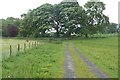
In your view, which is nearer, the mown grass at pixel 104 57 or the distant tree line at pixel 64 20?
the mown grass at pixel 104 57

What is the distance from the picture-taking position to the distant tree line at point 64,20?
101 meters

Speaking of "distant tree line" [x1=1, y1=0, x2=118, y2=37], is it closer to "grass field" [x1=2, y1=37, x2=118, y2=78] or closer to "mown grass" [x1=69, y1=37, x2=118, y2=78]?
"mown grass" [x1=69, y1=37, x2=118, y2=78]

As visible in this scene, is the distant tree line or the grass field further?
the distant tree line

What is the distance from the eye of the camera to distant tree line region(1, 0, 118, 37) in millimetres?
101312

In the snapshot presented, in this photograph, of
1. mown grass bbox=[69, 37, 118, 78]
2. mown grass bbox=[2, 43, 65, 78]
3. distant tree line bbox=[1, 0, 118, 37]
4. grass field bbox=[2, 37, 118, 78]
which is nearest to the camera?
mown grass bbox=[2, 43, 65, 78]

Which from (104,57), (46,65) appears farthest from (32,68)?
(104,57)

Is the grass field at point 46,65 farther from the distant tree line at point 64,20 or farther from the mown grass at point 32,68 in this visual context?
the distant tree line at point 64,20

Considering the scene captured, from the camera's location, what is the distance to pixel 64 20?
10362cm

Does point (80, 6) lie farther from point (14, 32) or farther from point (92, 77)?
point (92, 77)

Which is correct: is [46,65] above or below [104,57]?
above

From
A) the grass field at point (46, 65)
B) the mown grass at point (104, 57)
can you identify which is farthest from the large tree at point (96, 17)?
the grass field at point (46, 65)

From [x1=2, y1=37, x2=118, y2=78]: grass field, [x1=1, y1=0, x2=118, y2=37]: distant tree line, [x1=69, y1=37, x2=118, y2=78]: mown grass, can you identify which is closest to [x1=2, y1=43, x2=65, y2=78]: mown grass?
[x1=2, y1=37, x2=118, y2=78]: grass field

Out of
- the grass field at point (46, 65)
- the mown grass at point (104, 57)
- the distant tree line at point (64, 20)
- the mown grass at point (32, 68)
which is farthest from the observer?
the distant tree line at point (64, 20)

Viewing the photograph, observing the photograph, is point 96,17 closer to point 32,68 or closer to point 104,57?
point 104,57
